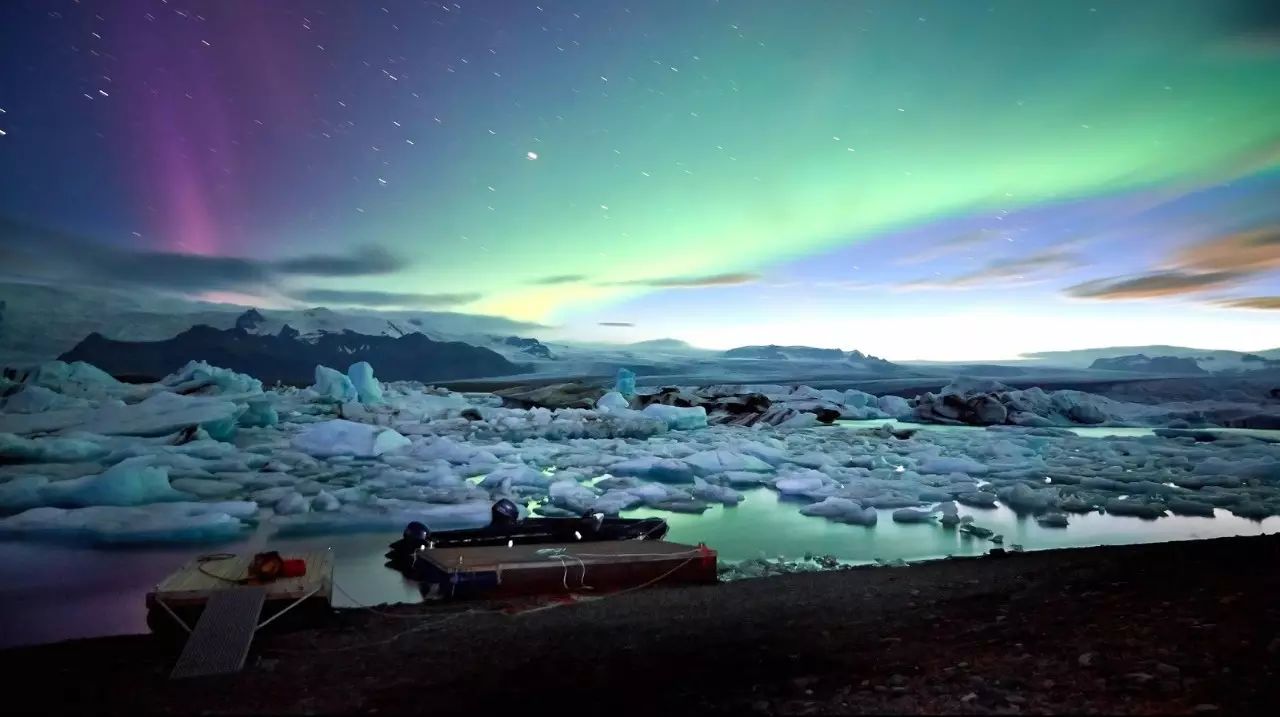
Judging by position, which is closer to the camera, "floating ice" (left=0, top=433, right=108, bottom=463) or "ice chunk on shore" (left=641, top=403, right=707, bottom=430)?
"floating ice" (left=0, top=433, right=108, bottom=463)

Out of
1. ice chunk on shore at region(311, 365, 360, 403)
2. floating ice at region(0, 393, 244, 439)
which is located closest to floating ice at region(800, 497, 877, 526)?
floating ice at region(0, 393, 244, 439)

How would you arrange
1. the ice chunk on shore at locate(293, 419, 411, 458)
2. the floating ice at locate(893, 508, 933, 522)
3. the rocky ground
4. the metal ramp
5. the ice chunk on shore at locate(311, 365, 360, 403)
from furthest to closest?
the ice chunk on shore at locate(311, 365, 360, 403) → the ice chunk on shore at locate(293, 419, 411, 458) → the floating ice at locate(893, 508, 933, 522) → the metal ramp → the rocky ground

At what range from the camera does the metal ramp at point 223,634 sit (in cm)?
382

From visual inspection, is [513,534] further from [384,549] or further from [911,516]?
[911,516]

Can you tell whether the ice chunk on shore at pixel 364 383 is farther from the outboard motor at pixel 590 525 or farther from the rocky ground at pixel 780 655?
the rocky ground at pixel 780 655

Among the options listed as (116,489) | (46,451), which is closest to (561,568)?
(116,489)

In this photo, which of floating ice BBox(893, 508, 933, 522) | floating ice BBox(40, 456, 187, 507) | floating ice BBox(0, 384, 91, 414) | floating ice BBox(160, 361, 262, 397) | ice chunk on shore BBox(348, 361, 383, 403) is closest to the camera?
floating ice BBox(40, 456, 187, 507)

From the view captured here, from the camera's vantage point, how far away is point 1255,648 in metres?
3.44

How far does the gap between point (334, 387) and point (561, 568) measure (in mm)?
18888

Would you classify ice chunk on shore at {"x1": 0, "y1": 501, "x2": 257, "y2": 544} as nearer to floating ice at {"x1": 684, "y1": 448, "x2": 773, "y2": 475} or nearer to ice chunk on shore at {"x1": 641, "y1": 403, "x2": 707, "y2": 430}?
floating ice at {"x1": 684, "y1": 448, "x2": 773, "y2": 475}

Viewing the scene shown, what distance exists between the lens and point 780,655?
152 inches

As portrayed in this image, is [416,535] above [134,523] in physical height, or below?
above

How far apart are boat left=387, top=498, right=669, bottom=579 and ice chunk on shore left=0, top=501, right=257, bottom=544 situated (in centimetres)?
260

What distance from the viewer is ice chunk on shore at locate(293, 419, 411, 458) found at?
1412cm
